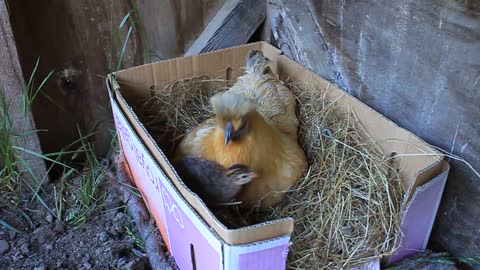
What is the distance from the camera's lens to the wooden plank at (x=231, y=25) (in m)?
1.79

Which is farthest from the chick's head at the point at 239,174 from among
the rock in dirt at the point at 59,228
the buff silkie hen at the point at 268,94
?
the rock in dirt at the point at 59,228

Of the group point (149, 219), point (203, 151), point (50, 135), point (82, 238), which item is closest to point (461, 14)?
point (203, 151)

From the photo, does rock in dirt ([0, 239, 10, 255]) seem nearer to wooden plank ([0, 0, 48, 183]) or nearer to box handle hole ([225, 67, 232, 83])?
wooden plank ([0, 0, 48, 183])

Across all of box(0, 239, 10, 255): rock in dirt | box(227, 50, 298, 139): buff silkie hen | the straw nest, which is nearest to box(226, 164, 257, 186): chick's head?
the straw nest

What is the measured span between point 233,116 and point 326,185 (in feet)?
1.17

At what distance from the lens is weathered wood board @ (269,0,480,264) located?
1.11 m

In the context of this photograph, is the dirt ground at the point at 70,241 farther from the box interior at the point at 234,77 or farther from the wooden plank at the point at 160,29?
the wooden plank at the point at 160,29

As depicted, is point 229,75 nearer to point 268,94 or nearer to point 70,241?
point 268,94

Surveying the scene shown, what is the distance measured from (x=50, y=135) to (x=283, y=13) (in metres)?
0.98

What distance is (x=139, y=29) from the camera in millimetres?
1706

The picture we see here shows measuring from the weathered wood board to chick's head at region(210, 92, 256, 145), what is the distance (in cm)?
46

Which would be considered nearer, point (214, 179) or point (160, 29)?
point (214, 179)

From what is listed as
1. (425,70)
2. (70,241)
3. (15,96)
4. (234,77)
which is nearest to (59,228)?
(70,241)

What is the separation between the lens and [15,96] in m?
1.50
